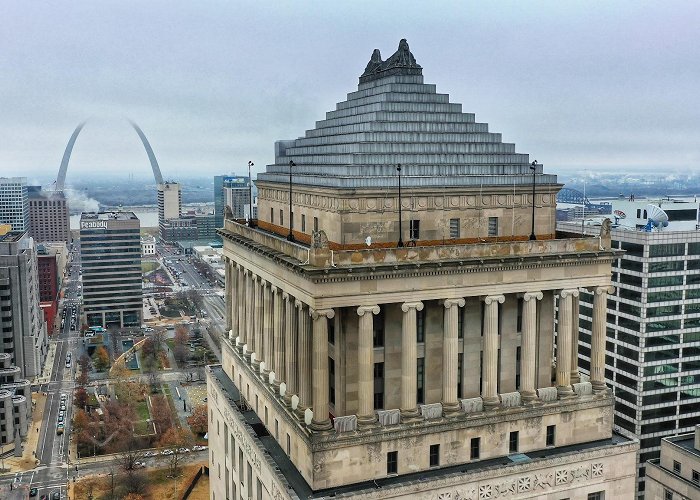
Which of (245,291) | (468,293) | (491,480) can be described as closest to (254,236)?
(245,291)

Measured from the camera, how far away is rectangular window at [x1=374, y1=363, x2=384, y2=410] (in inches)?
2519

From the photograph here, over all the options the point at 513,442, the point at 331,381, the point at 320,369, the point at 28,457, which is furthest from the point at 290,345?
the point at 28,457

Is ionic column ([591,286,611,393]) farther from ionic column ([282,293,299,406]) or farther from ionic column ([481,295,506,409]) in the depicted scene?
ionic column ([282,293,299,406])

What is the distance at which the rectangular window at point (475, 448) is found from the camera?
65500 millimetres

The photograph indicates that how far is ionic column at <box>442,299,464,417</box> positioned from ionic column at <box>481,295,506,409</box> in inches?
124

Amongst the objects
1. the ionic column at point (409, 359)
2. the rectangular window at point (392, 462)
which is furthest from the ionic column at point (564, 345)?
the rectangular window at point (392, 462)

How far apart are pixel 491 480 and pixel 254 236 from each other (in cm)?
3700

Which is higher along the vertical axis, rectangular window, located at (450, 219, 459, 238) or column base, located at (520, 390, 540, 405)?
rectangular window, located at (450, 219, 459, 238)

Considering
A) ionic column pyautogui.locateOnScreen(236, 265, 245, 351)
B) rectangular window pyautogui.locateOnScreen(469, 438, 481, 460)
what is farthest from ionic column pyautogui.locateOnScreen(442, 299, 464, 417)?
ionic column pyautogui.locateOnScreen(236, 265, 245, 351)

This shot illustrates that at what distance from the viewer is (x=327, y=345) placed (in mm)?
60438

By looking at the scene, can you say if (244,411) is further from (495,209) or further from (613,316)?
(613,316)

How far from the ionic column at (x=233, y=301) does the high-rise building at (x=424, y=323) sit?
1634cm

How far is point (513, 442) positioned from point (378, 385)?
15.3 meters

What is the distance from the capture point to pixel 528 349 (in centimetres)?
6719
